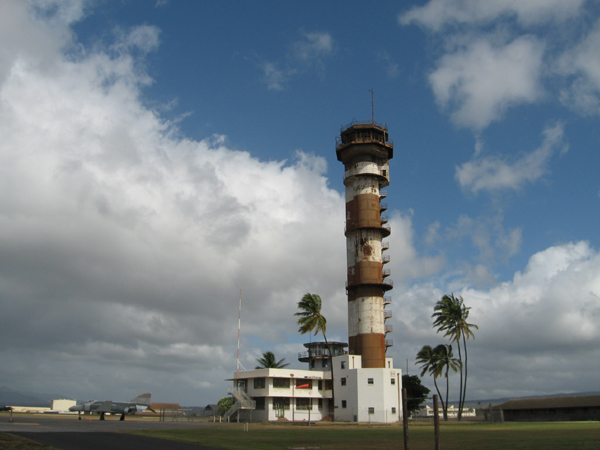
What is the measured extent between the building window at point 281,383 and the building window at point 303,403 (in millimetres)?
3213

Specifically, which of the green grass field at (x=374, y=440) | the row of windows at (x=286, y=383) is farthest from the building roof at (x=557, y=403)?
the green grass field at (x=374, y=440)

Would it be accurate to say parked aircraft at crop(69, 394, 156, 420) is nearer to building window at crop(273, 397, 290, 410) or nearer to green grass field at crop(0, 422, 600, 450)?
building window at crop(273, 397, 290, 410)

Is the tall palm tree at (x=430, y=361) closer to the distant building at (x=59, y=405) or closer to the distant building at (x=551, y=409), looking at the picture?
the distant building at (x=551, y=409)

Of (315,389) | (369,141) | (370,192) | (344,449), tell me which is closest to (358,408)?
(315,389)

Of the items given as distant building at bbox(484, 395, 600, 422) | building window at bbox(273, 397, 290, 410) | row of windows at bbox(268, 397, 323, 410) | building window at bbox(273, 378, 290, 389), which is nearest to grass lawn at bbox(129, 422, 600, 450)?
building window at bbox(273, 378, 290, 389)

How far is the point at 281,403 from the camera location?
2881 inches

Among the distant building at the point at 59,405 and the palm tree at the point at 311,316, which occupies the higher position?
the palm tree at the point at 311,316

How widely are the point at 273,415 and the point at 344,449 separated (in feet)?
160

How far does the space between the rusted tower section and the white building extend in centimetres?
256

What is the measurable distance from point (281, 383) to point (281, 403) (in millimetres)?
2827

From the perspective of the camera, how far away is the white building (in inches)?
2680

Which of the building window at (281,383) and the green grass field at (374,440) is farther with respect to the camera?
the building window at (281,383)

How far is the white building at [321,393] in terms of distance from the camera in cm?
6806

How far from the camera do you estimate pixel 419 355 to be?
89.6 m
